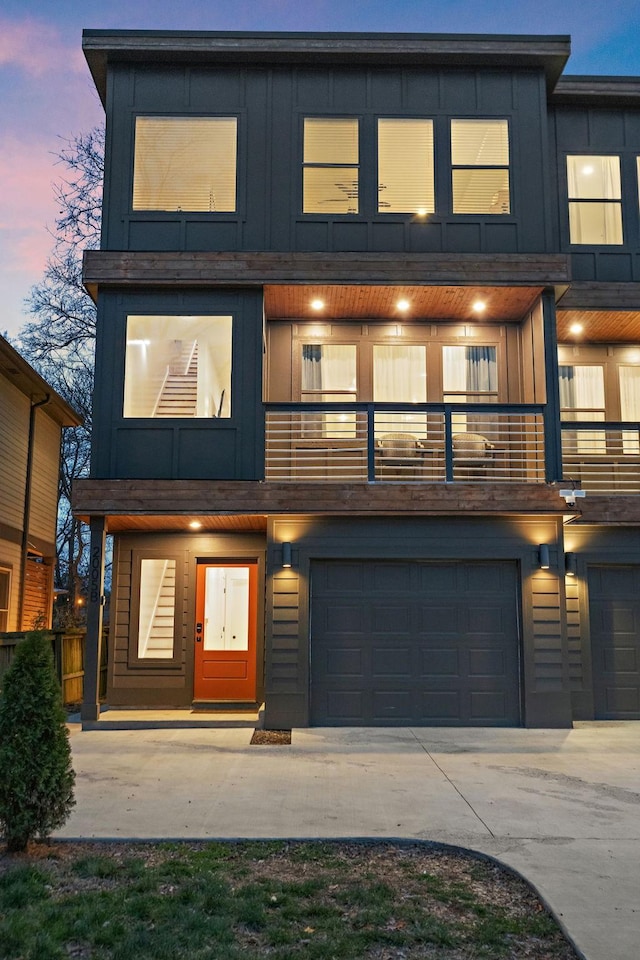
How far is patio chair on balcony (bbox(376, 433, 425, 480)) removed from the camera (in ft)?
38.2

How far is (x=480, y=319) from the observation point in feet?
40.2

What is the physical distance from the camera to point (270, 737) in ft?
31.9

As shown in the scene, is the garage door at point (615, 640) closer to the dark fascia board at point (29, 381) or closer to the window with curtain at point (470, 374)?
the window with curtain at point (470, 374)

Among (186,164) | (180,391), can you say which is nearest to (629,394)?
(180,391)

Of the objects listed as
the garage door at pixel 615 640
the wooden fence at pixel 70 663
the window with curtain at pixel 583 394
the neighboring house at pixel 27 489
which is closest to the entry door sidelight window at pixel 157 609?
the wooden fence at pixel 70 663

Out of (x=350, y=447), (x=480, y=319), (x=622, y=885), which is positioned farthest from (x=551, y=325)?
(x=622, y=885)

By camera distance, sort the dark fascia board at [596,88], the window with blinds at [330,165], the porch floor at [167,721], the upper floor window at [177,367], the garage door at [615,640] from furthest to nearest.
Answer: the dark fascia board at [596,88]
the window with blinds at [330,165]
the garage door at [615,640]
the upper floor window at [177,367]
the porch floor at [167,721]

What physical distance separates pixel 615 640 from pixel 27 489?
11071 millimetres

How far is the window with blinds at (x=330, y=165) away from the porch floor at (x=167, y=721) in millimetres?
7049

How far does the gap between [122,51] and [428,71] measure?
4.37m

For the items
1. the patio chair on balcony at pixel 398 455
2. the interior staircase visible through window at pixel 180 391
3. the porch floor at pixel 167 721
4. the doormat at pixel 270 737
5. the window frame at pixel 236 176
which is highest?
the window frame at pixel 236 176

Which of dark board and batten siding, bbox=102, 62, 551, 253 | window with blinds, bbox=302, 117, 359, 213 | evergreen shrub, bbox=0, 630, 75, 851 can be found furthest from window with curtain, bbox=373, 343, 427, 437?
evergreen shrub, bbox=0, 630, 75, 851

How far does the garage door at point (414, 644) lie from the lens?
10.4 meters

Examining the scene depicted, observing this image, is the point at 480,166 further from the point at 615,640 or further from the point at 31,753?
the point at 31,753
